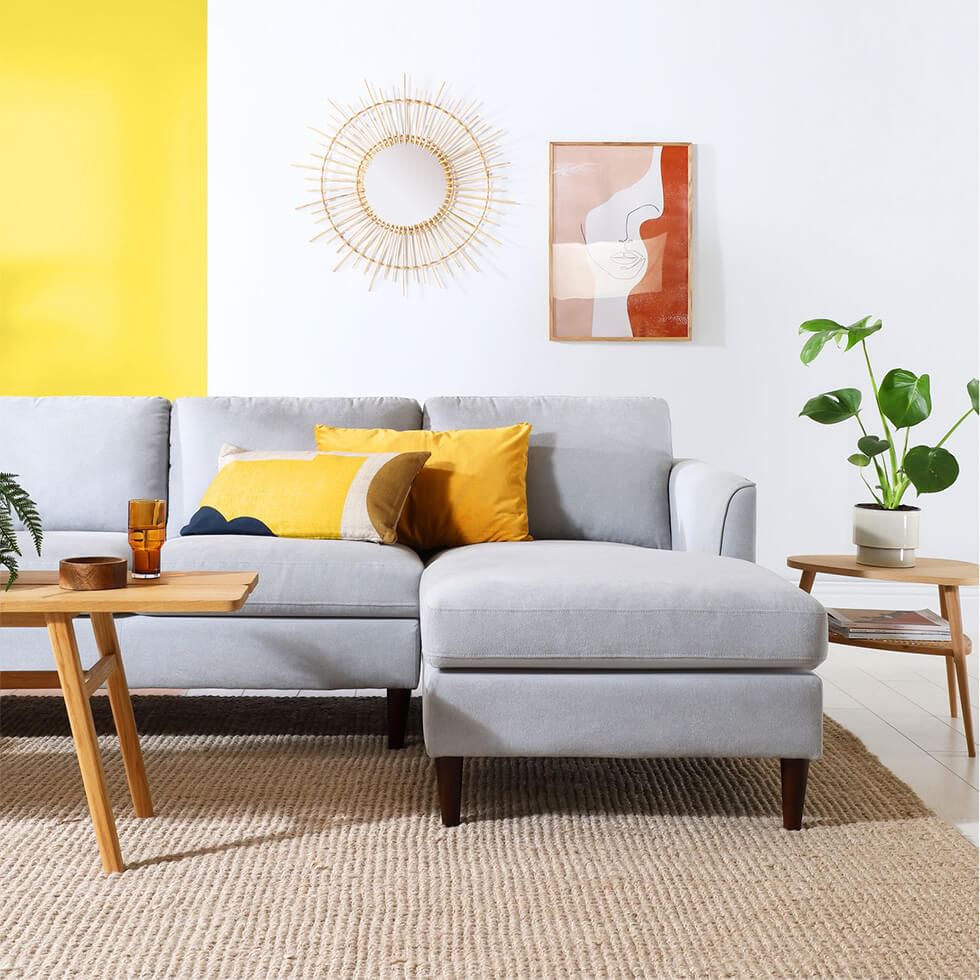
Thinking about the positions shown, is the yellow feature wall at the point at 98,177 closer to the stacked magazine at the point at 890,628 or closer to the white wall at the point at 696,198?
the white wall at the point at 696,198

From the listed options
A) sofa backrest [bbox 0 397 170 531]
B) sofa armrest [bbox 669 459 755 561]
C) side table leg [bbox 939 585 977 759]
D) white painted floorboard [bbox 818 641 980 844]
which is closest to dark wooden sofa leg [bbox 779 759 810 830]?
white painted floorboard [bbox 818 641 980 844]

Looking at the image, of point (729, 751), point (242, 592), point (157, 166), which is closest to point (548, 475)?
point (729, 751)

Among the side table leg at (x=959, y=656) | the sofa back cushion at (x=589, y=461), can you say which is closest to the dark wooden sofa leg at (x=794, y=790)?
the side table leg at (x=959, y=656)

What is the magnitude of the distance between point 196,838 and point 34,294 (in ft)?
9.14

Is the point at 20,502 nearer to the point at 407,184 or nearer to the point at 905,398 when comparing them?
the point at 905,398

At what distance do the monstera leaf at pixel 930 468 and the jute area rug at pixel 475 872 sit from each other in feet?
2.28

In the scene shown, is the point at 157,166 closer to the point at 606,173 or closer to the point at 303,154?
the point at 303,154

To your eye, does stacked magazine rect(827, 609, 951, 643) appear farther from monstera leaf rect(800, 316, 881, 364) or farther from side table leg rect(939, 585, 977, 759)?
monstera leaf rect(800, 316, 881, 364)

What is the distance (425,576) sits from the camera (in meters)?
2.20

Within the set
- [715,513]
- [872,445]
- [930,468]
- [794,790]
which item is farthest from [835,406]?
[794,790]

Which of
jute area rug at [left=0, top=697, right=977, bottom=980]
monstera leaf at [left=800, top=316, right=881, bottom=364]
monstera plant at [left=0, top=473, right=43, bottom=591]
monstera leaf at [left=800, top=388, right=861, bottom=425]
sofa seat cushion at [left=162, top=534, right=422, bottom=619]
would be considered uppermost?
monstera leaf at [left=800, top=316, right=881, bottom=364]

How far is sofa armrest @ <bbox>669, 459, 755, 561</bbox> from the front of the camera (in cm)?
233

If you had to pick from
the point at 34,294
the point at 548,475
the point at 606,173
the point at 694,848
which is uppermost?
the point at 606,173

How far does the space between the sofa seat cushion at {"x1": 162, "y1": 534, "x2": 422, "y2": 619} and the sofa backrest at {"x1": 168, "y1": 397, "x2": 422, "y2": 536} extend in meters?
0.58
